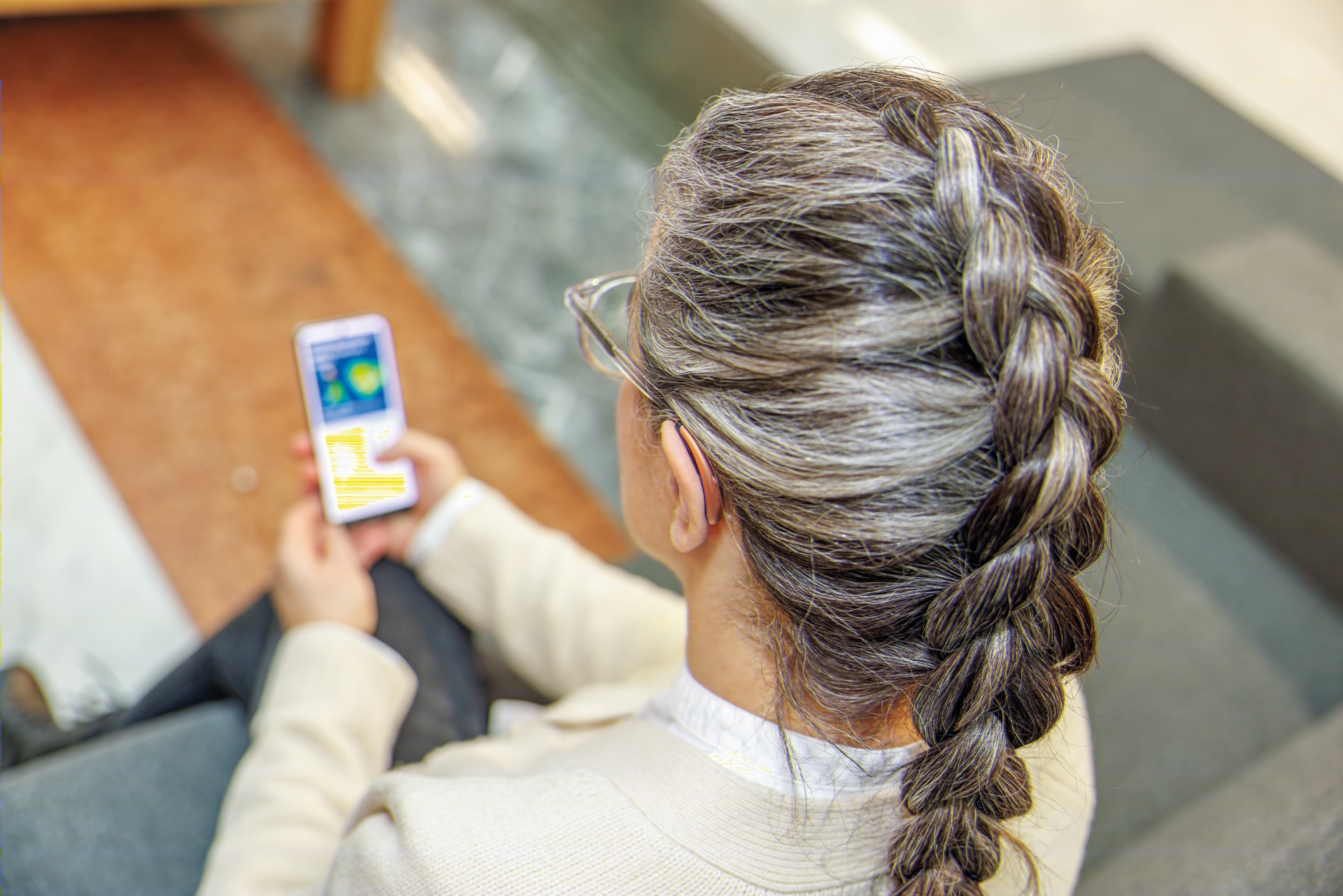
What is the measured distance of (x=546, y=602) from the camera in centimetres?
93

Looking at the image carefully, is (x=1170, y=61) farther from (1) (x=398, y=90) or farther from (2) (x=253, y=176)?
(2) (x=253, y=176)

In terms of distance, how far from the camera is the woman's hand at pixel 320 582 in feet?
2.83

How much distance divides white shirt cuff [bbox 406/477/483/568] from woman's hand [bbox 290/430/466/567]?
0.02 m

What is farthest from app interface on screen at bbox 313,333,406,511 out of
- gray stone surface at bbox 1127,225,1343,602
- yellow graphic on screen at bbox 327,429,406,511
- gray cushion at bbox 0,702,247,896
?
gray stone surface at bbox 1127,225,1343,602

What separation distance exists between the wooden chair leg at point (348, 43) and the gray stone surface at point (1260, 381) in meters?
1.45

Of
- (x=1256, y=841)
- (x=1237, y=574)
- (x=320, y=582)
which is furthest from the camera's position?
(x=1237, y=574)

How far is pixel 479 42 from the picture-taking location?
6.91 feet

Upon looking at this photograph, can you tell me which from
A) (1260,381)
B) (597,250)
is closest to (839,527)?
(1260,381)

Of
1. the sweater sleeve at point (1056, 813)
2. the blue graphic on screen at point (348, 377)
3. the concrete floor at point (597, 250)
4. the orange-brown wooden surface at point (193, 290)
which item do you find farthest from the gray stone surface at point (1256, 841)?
the orange-brown wooden surface at point (193, 290)

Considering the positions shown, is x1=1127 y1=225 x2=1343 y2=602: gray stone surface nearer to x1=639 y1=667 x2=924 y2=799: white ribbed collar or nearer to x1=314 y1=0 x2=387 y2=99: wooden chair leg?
x1=639 y1=667 x2=924 y2=799: white ribbed collar

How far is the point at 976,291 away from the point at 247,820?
24.7 inches

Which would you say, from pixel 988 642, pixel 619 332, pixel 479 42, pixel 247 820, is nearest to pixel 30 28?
pixel 479 42

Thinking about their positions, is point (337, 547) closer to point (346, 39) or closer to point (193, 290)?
point (193, 290)

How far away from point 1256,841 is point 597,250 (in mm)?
1421
